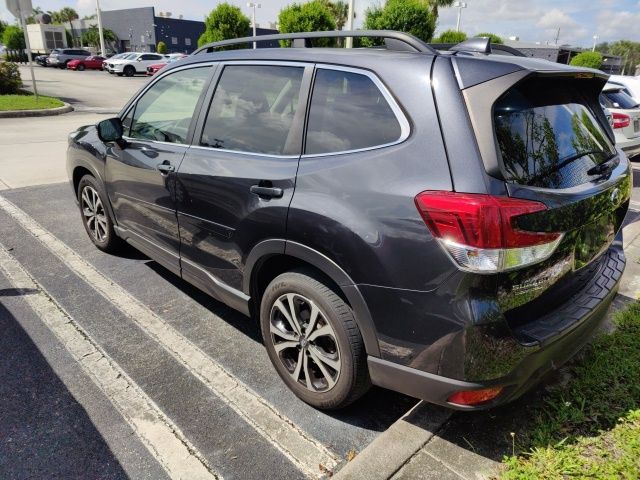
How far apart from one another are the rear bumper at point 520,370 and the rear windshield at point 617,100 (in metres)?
8.18

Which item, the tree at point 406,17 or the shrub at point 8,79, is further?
the tree at point 406,17

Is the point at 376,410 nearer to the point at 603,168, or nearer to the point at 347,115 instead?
the point at 347,115

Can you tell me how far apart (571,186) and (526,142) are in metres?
0.30

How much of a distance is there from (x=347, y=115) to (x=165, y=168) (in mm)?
1460

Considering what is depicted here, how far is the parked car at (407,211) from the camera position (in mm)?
1903

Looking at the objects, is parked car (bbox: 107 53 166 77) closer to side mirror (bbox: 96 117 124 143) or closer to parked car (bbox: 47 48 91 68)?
parked car (bbox: 47 48 91 68)

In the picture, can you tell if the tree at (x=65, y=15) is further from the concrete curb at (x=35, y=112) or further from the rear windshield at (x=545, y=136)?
the rear windshield at (x=545, y=136)

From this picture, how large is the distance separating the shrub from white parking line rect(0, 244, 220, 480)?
18.8 meters

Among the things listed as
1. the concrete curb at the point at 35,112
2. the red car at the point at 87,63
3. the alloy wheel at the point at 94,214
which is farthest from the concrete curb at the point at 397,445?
the red car at the point at 87,63

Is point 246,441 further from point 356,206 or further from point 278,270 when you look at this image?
point 356,206

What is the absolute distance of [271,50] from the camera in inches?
113

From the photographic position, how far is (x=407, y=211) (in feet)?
6.44

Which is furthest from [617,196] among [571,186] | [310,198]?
[310,198]

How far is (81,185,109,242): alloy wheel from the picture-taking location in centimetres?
446
